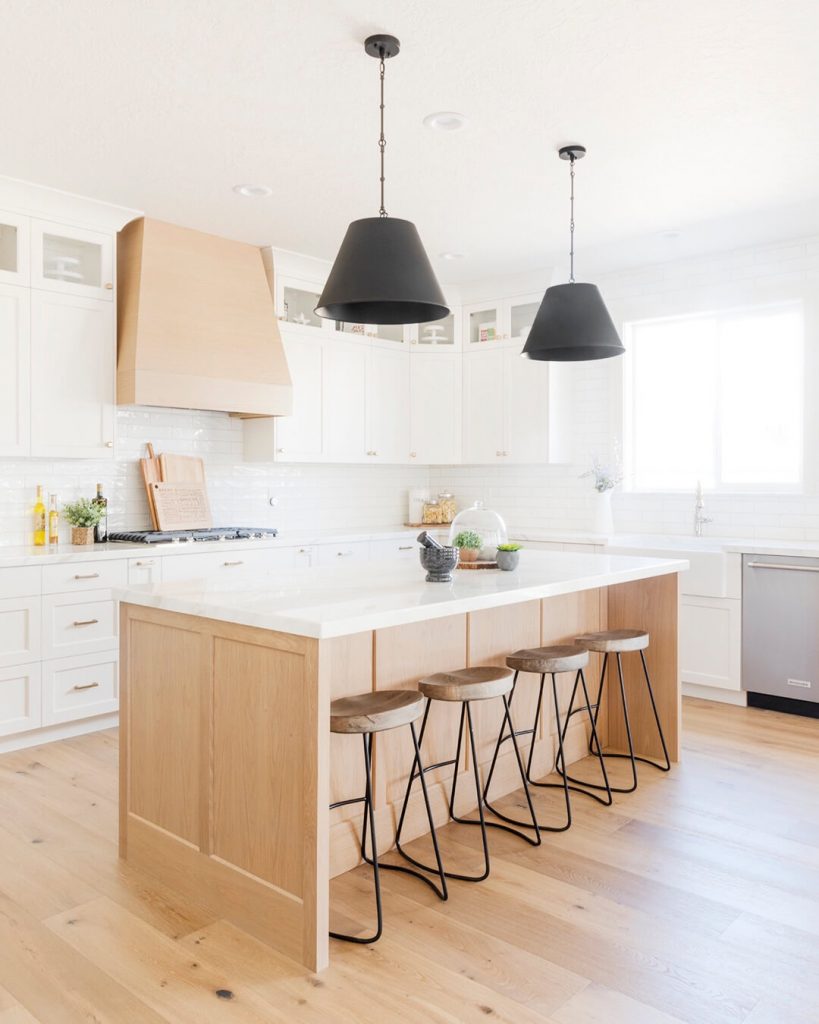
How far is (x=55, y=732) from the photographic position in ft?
13.4

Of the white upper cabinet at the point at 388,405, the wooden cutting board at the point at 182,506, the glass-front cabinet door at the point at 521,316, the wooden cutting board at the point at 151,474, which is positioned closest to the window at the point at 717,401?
the glass-front cabinet door at the point at 521,316

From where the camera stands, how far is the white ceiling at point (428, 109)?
2664mm

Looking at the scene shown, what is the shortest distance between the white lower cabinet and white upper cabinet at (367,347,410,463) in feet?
7.86

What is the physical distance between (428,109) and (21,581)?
2843mm

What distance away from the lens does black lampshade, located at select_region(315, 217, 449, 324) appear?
94.7 inches

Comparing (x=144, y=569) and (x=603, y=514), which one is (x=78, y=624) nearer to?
(x=144, y=569)

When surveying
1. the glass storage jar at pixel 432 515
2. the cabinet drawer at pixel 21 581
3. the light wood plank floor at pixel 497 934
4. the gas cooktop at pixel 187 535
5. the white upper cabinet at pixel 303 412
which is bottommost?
the light wood plank floor at pixel 497 934

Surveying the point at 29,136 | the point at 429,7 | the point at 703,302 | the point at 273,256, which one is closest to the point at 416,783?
the point at 429,7

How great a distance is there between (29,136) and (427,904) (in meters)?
3.47

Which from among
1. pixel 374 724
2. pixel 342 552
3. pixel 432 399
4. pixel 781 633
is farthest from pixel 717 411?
pixel 374 724

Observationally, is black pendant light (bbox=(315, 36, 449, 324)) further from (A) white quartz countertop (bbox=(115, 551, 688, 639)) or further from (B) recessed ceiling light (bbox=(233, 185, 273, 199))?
(B) recessed ceiling light (bbox=(233, 185, 273, 199))

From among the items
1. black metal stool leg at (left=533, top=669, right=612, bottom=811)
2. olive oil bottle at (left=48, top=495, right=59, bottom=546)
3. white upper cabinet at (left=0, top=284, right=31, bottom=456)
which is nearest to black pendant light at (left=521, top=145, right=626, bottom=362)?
black metal stool leg at (left=533, top=669, right=612, bottom=811)

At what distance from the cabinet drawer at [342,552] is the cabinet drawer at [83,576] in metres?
1.35

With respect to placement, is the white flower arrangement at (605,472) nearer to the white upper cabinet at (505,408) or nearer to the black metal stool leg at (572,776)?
the white upper cabinet at (505,408)
